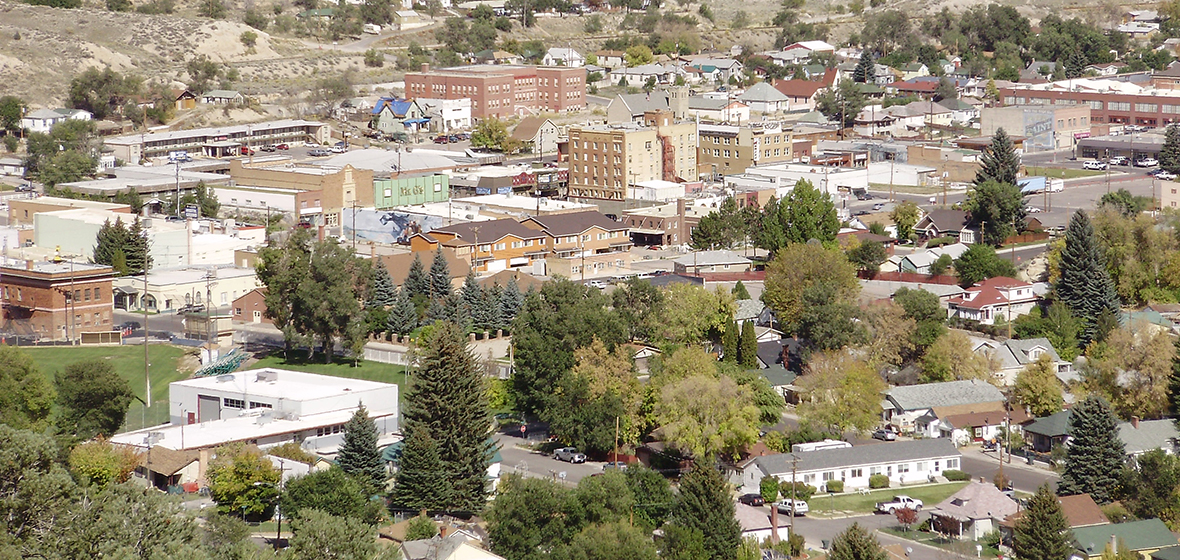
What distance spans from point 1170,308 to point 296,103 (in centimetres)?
4969

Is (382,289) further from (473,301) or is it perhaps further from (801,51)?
(801,51)

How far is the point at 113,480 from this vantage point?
92.7ft

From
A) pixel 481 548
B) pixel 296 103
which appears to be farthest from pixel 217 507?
pixel 296 103

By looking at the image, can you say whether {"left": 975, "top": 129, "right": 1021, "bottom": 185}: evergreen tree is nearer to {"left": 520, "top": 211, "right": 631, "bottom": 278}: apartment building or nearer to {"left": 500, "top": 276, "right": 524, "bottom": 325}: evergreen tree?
{"left": 520, "top": 211, "right": 631, "bottom": 278}: apartment building

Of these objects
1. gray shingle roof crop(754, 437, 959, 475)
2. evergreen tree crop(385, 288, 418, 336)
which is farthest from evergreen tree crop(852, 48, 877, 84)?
gray shingle roof crop(754, 437, 959, 475)

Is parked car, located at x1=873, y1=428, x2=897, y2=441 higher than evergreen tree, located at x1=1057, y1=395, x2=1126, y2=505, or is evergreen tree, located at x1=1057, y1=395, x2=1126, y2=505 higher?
evergreen tree, located at x1=1057, y1=395, x2=1126, y2=505

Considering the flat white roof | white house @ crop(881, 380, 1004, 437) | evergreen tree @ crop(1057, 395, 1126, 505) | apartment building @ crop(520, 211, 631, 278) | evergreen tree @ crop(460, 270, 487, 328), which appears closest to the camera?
evergreen tree @ crop(1057, 395, 1126, 505)

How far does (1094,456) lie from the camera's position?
29.7m

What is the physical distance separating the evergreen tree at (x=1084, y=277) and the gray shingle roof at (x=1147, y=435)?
325 inches

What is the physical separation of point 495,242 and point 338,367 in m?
11.0

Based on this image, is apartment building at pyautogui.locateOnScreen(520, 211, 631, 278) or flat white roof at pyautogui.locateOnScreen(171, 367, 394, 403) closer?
flat white roof at pyautogui.locateOnScreen(171, 367, 394, 403)

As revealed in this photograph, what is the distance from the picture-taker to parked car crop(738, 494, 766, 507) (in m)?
29.4

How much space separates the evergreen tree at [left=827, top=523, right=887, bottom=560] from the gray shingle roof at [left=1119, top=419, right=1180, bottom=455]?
30.1 ft

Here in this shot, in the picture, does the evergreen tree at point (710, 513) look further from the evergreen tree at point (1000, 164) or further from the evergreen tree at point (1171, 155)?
the evergreen tree at point (1171, 155)
